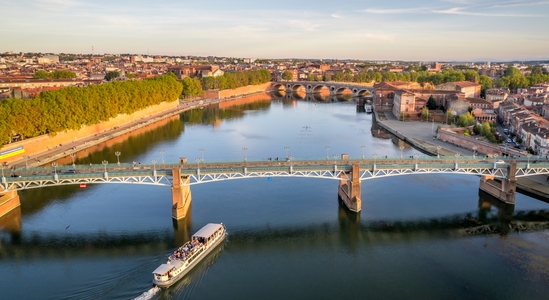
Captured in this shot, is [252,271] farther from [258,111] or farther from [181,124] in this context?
[258,111]

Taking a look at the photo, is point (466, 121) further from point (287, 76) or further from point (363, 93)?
point (287, 76)

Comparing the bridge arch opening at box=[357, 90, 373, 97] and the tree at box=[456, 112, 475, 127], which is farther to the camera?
the bridge arch opening at box=[357, 90, 373, 97]

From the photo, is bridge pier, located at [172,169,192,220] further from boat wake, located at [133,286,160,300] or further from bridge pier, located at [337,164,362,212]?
bridge pier, located at [337,164,362,212]

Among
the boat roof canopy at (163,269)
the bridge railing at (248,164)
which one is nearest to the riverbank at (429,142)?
the bridge railing at (248,164)

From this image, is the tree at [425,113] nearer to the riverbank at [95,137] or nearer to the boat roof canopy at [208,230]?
the riverbank at [95,137]

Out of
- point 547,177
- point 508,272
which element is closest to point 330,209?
point 508,272

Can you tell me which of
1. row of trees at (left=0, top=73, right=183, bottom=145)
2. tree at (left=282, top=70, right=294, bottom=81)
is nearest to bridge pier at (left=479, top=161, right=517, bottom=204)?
row of trees at (left=0, top=73, right=183, bottom=145)
